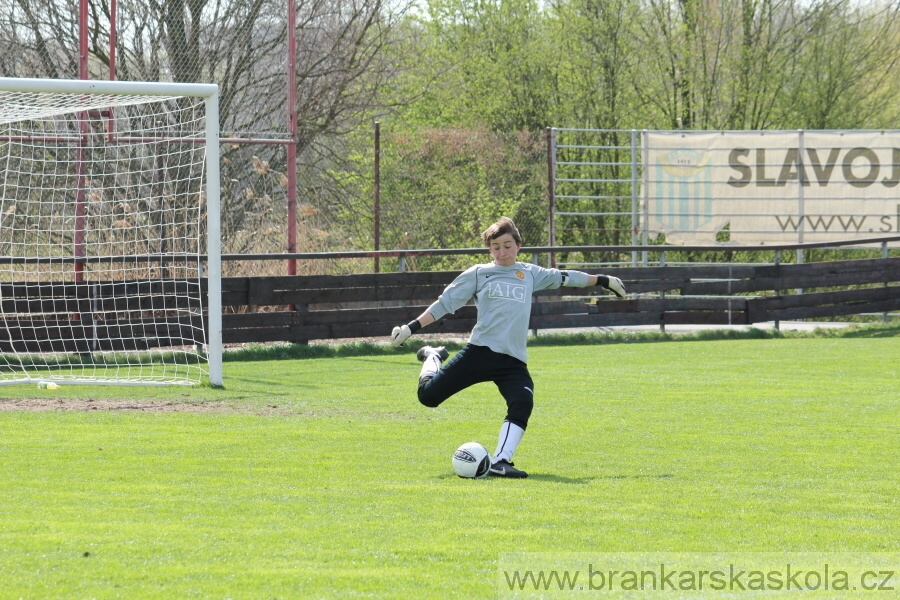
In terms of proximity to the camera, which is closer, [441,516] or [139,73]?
[441,516]

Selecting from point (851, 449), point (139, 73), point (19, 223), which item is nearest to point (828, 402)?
point (851, 449)

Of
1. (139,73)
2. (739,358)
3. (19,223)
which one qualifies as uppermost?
(139,73)

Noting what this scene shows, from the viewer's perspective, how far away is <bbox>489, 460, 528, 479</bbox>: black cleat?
7.51 meters

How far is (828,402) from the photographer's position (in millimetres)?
11305

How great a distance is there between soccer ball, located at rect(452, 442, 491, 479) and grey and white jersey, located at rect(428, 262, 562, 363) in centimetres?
87

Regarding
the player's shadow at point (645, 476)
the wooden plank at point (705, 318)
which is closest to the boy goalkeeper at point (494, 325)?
the player's shadow at point (645, 476)

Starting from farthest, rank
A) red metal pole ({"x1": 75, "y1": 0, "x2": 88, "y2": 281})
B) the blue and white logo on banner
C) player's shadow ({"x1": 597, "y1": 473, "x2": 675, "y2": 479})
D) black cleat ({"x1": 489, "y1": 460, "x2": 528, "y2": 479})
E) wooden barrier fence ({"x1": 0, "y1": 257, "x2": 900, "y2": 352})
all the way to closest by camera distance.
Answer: the blue and white logo on banner < wooden barrier fence ({"x1": 0, "y1": 257, "x2": 900, "y2": 352}) < red metal pole ({"x1": 75, "y1": 0, "x2": 88, "y2": 281}) < black cleat ({"x1": 489, "y1": 460, "x2": 528, "y2": 479}) < player's shadow ({"x1": 597, "y1": 473, "x2": 675, "y2": 479})

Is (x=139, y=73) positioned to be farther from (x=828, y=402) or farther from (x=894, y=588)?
(x=894, y=588)

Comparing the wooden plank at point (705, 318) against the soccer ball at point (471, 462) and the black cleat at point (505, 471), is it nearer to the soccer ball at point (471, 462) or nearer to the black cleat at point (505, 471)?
the black cleat at point (505, 471)

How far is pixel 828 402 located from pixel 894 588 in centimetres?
677

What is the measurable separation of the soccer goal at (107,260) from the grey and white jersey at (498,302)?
5.08 meters

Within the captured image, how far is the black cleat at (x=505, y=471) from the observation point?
7508mm

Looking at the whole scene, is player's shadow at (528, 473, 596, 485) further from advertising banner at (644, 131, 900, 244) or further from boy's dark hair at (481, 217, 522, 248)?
advertising banner at (644, 131, 900, 244)

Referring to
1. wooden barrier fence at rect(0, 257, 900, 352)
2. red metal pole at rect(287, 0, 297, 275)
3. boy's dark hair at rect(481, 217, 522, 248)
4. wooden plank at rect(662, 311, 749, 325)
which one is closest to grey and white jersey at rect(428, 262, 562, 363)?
boy's dark hair at rect(481, 217, 522, 248)
